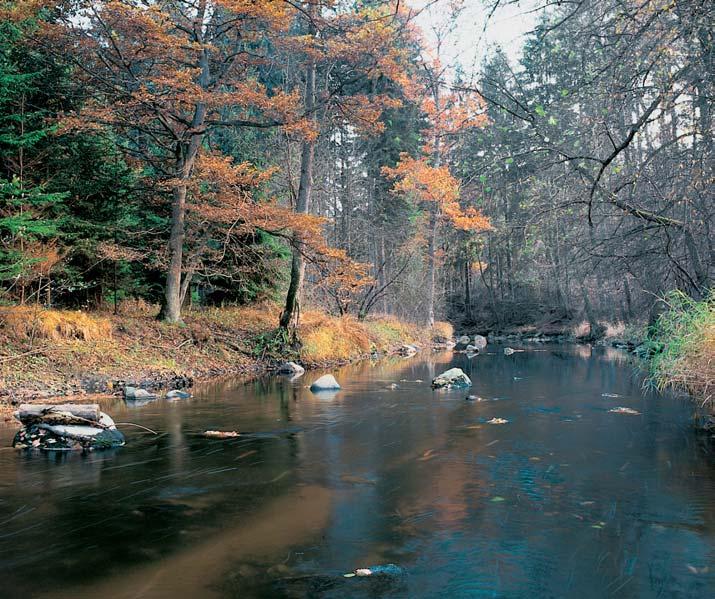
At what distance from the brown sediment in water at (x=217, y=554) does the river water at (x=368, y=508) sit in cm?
2

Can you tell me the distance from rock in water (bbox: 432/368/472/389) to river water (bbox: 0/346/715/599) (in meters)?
3.00

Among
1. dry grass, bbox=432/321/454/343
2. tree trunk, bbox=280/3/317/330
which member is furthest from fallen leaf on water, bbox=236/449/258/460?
dry grass, bbox=432/321/454/343

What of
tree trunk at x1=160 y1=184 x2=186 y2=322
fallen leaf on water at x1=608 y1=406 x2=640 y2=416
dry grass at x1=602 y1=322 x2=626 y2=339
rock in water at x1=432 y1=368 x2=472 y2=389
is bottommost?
fallen leaf on water at x1=608 y1=406 x2=640 y2=416

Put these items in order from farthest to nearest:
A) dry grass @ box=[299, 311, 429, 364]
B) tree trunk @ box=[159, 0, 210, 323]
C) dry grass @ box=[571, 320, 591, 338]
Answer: dry grass @ box=[571, 320, 591, 338] < dry grass @ box=[299, 311, 429, 364] < tree trunk @ box=[159, 0, 210, 323]

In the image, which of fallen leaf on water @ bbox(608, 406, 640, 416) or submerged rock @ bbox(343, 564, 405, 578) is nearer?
submerged rock @ bbox(343, 564, 405, 578)

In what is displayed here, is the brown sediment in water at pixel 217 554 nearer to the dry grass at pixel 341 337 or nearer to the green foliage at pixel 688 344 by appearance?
the green foliage at pixel 688 344

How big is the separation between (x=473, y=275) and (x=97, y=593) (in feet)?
127

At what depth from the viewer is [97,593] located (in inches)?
148

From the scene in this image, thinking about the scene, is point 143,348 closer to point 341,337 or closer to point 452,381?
point 452,381

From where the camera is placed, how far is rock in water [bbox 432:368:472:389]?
12.9 metres

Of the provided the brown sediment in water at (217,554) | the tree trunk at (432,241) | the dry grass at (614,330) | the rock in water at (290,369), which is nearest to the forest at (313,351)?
the brown sediment in water at (217,554)

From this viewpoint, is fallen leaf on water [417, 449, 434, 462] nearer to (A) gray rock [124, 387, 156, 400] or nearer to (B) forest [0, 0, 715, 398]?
(B) forest [0, 0, 715, 398]

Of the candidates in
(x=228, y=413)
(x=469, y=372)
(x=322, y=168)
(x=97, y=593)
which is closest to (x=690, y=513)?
(x=97, y=593)

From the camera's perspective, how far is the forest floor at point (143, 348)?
11.0 m
